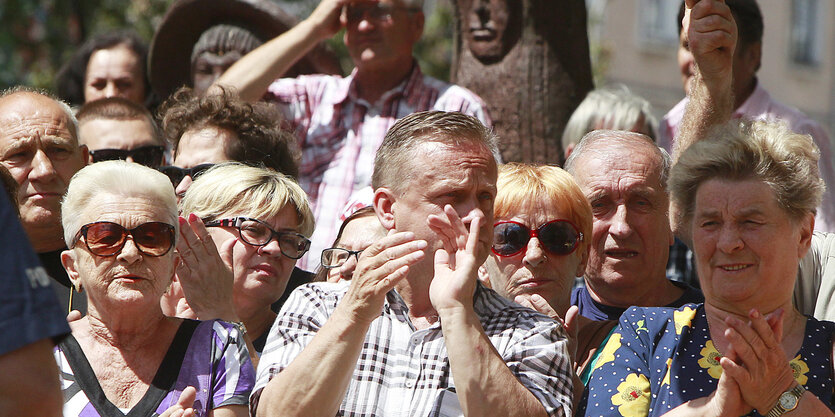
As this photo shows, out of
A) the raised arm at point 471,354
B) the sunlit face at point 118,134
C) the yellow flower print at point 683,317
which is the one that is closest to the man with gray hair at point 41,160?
the sunlit face at point 118,134

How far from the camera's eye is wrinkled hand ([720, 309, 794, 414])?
108 inches

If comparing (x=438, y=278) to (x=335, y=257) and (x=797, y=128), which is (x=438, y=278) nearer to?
(x=335, y=257)

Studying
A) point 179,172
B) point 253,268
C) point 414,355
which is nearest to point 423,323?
point 414,355

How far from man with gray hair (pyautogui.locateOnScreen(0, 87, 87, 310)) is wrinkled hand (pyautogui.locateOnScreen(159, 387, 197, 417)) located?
1244mm

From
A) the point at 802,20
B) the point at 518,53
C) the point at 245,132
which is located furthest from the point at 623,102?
the point at 802,20

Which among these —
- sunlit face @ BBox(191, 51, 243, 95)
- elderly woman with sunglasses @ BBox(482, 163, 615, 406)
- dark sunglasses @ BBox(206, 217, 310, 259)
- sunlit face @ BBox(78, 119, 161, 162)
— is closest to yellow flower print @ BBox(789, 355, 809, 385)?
elderly woman with sunglasses @ BBox(482, 163, 615, 406)

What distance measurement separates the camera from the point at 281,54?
5355 millimetres

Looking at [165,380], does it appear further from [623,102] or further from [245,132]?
[623,102]

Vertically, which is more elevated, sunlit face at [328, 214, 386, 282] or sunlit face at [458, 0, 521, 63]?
sunlit face at [458, 0, 521, 63]

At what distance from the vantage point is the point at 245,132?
4578mm

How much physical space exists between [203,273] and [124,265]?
0.43m

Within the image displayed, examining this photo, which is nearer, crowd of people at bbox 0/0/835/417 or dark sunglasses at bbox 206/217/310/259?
crowd of people at bbox 0/0/835/417

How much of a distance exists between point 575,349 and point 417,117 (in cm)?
90

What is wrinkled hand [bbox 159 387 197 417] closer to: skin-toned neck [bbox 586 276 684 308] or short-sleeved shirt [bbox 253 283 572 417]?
short-sleeved shirt [bbox 253 283 572 417]
